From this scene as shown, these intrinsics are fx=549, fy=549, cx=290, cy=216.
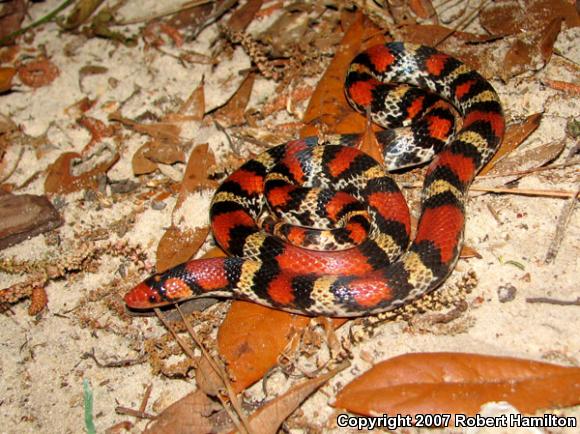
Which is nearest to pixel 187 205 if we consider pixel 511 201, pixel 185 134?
pixel 185 134

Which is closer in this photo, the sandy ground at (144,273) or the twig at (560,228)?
the sandy ground at (144,273)

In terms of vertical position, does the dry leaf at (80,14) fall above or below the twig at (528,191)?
above

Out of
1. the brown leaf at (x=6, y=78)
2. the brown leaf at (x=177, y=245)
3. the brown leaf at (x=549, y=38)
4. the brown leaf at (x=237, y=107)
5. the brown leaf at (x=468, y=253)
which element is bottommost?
the brown leaf at (x=177, y=245)

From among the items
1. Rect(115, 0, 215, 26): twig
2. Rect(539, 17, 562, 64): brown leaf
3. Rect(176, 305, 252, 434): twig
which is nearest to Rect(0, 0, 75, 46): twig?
Rect(115, 0, 215, 26): twig

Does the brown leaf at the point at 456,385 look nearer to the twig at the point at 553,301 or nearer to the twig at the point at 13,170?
the twig at the point at 553,301

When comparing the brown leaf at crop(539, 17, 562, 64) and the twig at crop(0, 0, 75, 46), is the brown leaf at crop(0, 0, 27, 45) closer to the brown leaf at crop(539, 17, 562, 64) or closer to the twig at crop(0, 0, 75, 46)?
the twig at crop(0, 0, 75, 46)

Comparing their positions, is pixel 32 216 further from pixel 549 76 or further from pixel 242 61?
pixel 549 76

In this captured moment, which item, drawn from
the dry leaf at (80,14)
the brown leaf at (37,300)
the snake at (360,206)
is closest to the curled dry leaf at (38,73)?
the dry leaf at (80,14)

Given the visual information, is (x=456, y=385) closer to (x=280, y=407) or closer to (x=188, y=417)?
(x=280, y=407)
